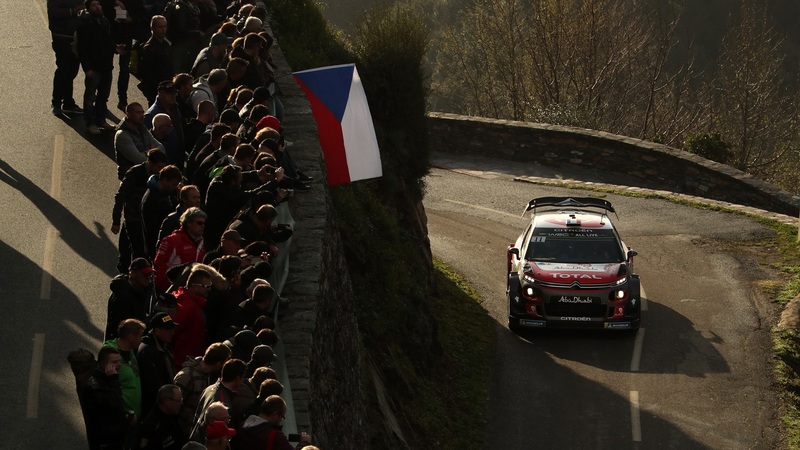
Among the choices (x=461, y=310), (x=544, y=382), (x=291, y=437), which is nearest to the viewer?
(x=291, y=437)

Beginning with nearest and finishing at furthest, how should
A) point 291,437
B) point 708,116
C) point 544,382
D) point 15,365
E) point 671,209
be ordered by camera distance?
point 291,437 < point 15,365 < point 544,382 < point 671,209 < point 708,116

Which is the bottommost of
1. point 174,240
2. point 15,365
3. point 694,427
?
point 694,427

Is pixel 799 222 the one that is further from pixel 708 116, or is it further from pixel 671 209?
pixel 708 116

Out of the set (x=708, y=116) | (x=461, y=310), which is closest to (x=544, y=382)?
(x=461, y=310)

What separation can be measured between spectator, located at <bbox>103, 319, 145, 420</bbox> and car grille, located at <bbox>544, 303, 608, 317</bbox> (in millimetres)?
11726

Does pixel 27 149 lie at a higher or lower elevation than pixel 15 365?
higher

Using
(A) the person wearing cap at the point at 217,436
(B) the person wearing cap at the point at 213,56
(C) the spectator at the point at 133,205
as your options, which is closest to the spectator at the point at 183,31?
(B) the person wearing cap at the point at 213,56

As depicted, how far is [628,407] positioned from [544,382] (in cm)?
132

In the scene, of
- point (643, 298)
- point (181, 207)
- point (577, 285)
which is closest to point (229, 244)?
point (181, 207)

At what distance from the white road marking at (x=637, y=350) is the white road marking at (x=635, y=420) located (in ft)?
2.79

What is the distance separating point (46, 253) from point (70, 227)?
0.81 meters

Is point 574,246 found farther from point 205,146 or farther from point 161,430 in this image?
point 161,430

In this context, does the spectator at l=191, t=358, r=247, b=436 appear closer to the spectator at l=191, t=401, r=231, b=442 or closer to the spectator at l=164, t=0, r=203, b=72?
the spectator at l=191, t=401, r=231, b=442

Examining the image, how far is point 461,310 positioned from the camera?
2186 centimetres
